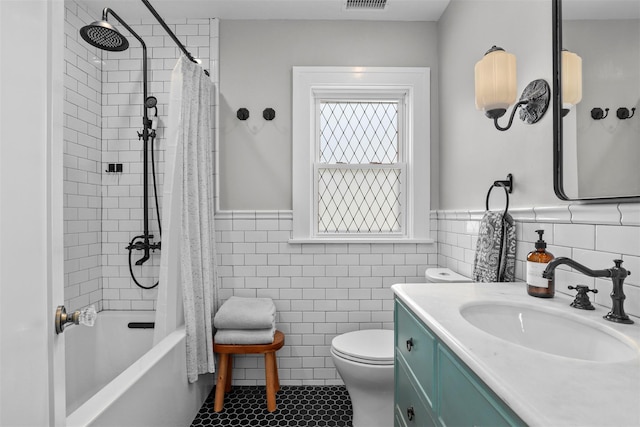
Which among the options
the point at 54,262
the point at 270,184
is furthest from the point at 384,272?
the point at 54,262

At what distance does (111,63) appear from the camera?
245 centimetres

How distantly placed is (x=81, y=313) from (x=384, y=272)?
6.24 feet

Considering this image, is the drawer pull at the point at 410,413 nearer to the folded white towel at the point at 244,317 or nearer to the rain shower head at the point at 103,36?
the folded white towel at the point at 244,317

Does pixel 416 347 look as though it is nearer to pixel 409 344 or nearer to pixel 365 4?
pixel 409 344

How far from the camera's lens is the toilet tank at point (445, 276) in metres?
1.94

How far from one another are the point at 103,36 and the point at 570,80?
1960 millimetres

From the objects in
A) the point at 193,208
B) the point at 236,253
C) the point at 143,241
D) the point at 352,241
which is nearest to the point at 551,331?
the point at 352,241

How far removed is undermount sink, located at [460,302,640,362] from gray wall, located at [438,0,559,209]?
478 mm

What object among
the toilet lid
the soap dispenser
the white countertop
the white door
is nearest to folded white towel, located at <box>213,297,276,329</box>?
→ the toilet lid

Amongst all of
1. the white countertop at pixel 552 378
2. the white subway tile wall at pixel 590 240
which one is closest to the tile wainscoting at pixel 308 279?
the white subway tile wall at pixel 590 240

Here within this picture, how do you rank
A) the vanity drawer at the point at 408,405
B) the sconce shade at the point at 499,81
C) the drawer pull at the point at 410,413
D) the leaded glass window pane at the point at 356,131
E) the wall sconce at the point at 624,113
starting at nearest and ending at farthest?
1. the wall sconce at the point at 624,113
2. the vanity drawer at the point at 408,405
3. the drawer pull at the point at 410,413
4. the sconce shade at the point at 499,81
5. the leaded glass window pane at the point at 356,131

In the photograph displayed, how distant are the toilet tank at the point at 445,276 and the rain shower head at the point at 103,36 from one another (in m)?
2.06

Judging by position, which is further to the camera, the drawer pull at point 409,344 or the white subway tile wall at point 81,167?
the white subway tile wall at point 81,167

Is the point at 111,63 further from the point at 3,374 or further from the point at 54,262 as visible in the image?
the point at 3,374
